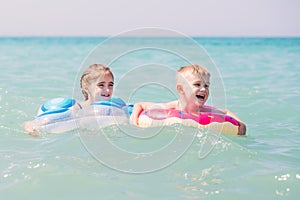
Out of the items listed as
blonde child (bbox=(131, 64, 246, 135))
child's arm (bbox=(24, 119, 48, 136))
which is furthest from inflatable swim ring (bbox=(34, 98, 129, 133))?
blonde child (bbox=(131, 64, 246, 135))

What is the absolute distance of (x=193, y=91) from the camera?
4637mm

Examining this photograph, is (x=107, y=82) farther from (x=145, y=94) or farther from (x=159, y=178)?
(x=145, y=94)

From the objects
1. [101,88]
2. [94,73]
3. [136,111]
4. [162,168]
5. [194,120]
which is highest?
[94,73]

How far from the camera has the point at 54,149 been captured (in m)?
4.17

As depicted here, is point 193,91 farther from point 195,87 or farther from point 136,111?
point 136,111

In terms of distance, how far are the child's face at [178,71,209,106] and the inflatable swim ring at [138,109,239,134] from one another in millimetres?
156

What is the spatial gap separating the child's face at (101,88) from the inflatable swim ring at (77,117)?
17 centimetres

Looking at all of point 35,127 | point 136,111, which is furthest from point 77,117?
point 136,111

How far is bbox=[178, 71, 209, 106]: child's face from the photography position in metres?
4.62

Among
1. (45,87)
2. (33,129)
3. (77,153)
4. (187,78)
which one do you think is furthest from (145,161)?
(45,87)

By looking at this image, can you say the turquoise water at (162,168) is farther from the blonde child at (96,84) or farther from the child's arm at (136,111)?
the blonde child at (96,84)

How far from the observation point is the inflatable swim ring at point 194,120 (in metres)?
4.62

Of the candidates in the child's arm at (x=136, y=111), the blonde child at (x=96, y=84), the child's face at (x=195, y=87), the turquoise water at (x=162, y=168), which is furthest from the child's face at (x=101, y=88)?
the child's face at (x=195, y=87)

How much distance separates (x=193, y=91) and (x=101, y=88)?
3.49ft
